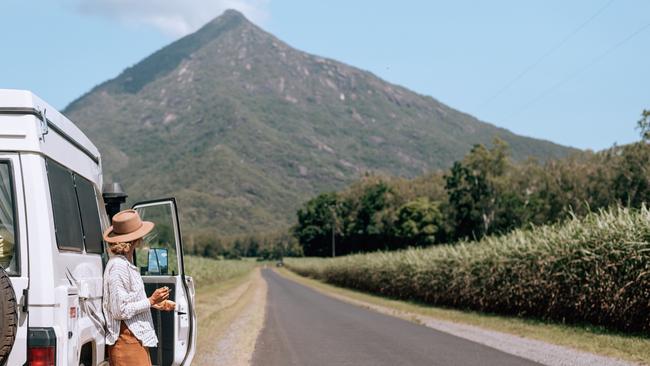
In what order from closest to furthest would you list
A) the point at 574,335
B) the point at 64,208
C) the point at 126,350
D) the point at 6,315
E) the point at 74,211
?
the point at 6,315 → the point at 64,208 → the point at 126,350 → the point at 74,211 → the point at 574,335

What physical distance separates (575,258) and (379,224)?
81.8 metres

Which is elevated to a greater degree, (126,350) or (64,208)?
(64,208)

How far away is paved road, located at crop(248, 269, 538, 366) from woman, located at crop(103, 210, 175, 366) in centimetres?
555

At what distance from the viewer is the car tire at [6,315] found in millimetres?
4004

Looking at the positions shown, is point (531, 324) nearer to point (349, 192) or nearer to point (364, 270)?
point (364, 270)

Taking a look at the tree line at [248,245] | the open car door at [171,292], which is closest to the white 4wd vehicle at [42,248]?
the open car door at [171,292]

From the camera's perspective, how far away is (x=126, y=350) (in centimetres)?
522

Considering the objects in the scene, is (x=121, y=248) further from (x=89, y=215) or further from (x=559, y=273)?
(x=559, y=273)

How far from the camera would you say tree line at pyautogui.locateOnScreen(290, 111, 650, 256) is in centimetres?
5603

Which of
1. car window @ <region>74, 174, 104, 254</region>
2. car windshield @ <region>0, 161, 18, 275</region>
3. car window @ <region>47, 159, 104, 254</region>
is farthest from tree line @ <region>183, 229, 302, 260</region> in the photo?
car windshield @ <region>0, 161, 18, 275</region>

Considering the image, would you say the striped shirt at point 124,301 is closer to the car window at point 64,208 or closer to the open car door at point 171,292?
the car window at point 64,208

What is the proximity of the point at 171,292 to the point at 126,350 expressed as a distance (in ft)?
5.44

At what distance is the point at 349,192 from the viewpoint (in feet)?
385

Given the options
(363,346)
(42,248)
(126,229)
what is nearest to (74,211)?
(126,229)
